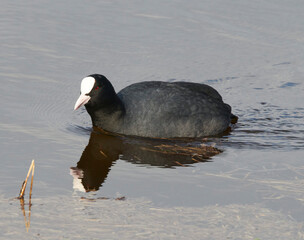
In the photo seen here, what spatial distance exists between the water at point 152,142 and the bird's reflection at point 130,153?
0.03 metres

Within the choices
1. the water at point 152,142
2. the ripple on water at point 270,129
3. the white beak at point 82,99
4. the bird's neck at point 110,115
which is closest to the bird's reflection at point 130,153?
the water at point 152,142

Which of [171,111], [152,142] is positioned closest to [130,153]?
[152,142]

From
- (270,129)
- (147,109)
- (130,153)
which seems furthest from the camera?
(270,129)

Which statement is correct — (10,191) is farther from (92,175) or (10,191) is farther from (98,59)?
(98,59)

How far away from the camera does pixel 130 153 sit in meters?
8.18

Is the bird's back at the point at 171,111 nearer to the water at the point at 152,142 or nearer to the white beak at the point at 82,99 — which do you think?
the water at the point at 152,142

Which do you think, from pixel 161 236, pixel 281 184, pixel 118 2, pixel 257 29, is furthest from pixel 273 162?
pixel 118 2

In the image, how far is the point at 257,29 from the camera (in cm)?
1259

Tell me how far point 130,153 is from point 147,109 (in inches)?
32.1

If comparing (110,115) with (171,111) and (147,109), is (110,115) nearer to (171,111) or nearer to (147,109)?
(147,109)

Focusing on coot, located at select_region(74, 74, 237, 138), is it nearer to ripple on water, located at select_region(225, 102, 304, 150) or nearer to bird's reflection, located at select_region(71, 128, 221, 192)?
bird's reflection, located at select_region(71, 128, 221, 192)

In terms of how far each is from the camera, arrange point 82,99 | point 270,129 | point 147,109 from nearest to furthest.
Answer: point 82,99 < point 147,109 < point 270,129

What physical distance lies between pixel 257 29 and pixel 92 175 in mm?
6276

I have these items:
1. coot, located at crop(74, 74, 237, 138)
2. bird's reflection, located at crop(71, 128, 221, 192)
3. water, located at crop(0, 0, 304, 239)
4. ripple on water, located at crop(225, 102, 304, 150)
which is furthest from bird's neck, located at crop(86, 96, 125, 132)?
ripple on water, located at crop(225, 102, 304, 150)
